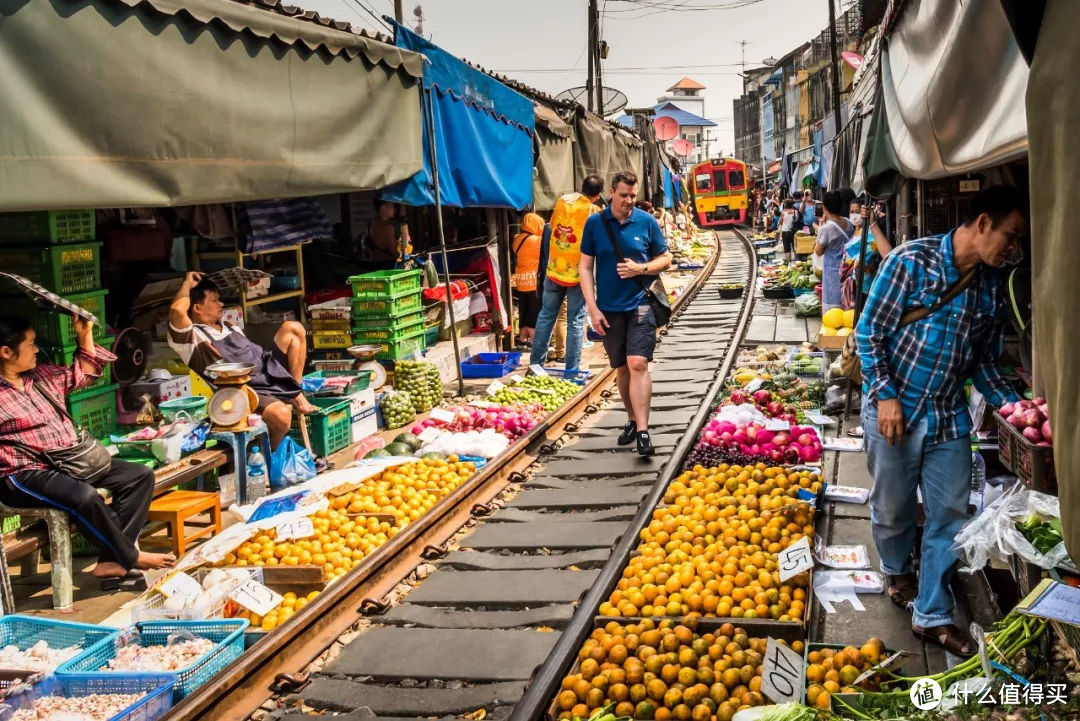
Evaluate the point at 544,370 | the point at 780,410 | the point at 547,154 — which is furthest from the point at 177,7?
the point at 547,154

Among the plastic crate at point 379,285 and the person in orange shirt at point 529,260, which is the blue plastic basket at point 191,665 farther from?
the person in orange shirt at point 529,260

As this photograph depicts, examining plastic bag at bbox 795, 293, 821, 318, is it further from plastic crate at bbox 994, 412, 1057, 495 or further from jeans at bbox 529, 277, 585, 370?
plastic crate at bbox 994, 412, 1057, 495

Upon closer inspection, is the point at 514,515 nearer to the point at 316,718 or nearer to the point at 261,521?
the point at 261,521

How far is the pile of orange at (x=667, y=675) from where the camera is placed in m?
3.98

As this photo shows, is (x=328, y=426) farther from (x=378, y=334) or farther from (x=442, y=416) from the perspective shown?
(x=378, y=334)

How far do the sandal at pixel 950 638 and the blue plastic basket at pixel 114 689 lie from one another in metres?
3.34

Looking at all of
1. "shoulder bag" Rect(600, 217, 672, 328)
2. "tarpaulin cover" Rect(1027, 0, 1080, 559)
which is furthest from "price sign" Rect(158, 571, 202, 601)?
"tarpaulin cover" Rect(1027, 0, 1080, 559)

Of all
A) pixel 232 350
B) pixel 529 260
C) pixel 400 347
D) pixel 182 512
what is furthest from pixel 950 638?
pixel 529 260

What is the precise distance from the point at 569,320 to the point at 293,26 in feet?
16.3

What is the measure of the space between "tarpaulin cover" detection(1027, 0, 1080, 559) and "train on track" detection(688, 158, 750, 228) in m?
49.7

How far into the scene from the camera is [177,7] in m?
5.88

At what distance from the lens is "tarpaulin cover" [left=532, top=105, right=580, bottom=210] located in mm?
14953

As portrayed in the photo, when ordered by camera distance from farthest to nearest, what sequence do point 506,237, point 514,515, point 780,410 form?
1. point 506,237
2. point 780,410
3. point 514,515

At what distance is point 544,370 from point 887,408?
7.41 m
